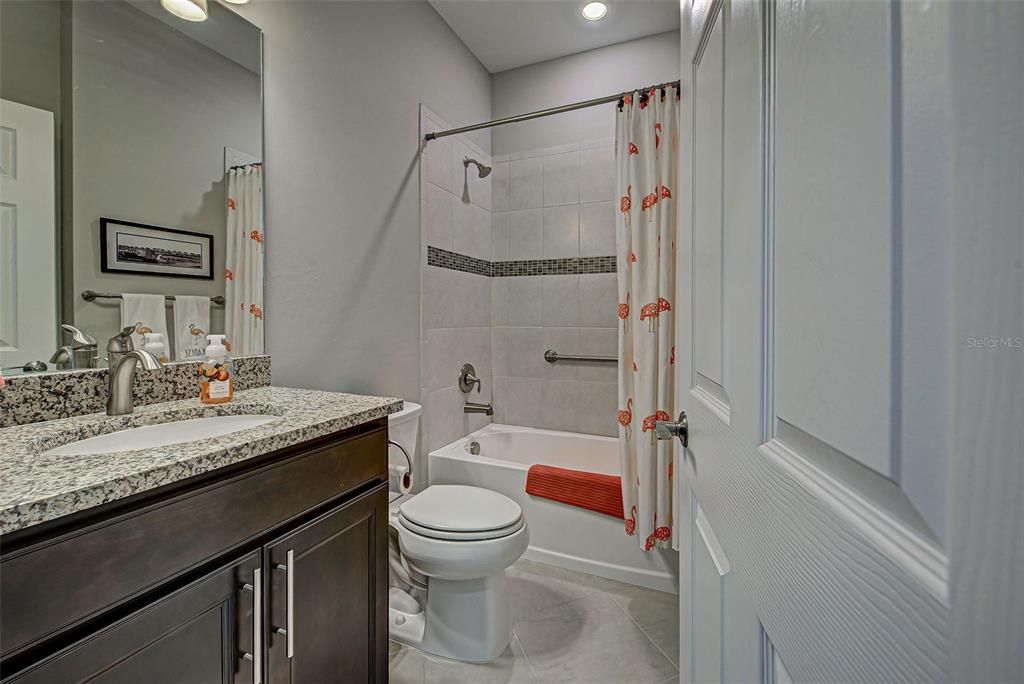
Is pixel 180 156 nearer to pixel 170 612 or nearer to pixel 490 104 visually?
pixel 170 612

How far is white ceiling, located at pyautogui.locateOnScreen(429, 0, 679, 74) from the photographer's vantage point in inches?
91.0

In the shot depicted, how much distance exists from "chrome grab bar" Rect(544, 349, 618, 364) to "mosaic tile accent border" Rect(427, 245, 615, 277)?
1.58 feet

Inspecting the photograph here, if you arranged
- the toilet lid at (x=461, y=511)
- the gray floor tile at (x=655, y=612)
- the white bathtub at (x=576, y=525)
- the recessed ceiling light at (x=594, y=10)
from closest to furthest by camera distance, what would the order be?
1. the toilet lid at (x=461, y=511)
2. the gray floor tile at (x=655, y=612)
3. the white bathtub at (x=576, y=525)
4. the recessed ceiling light at (x=594, y=10)

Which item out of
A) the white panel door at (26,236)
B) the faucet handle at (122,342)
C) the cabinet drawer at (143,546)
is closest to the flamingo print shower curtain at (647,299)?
the cabinet drawer at (143,546)

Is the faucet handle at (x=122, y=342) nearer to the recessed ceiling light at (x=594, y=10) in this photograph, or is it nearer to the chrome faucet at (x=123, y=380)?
the chrome faucet at (x=123, y=380)

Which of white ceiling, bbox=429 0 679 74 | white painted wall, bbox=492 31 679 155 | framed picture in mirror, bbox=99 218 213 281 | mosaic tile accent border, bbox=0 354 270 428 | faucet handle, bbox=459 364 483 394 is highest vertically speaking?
white ceiling, bbox=429 0 679 74

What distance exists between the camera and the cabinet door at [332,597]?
92 centimetres

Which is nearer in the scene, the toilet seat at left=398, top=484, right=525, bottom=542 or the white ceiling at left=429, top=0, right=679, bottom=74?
the toilet seat at left=398, top=484, right=525, bottom=542

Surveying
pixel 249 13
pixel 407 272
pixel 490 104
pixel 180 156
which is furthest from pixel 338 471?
pixel 490 104

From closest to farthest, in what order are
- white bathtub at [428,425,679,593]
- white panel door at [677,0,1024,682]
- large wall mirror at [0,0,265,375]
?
1. white panel door at [677,0,1024,682]
2. large wall mirror at [0,0,265,375]
3. white bathtub at [428,425,679,593]

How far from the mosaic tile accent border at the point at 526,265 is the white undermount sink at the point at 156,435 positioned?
1.46m

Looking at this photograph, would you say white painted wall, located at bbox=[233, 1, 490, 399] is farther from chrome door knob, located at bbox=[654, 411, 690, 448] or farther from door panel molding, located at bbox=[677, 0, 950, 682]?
door panel molding, located at bbox=[677, 0, 950, 682]

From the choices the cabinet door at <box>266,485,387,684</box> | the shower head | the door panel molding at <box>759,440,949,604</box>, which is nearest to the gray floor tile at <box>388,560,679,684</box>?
the cabinet door at <box>266,485,387,684</box>

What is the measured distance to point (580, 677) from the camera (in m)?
1.49
